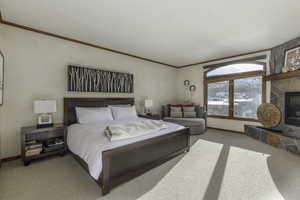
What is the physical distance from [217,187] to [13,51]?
427 centimetres

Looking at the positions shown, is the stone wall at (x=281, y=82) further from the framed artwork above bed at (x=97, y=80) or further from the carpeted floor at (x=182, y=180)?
the framed artwork above bed at (x=97, y=80)

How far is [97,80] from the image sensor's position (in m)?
3.65

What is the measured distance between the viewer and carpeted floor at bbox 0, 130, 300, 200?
1.68 metres

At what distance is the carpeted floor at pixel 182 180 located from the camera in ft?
5.50

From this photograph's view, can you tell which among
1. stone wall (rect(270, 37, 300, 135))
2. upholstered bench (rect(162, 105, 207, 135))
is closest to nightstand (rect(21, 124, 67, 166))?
upholstered bench (rect(162, 105, 207, 135))

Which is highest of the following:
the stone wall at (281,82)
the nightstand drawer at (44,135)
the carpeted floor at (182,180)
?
the stone wall at (281,82)

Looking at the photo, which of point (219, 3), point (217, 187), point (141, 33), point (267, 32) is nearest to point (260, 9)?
point (219, 3)

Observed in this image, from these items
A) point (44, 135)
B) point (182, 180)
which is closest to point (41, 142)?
point (44, 135)

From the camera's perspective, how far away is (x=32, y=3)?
204cm

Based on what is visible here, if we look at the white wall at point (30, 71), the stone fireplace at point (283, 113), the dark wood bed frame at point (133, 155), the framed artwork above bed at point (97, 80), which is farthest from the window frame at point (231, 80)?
the white wall at point (30, 71)

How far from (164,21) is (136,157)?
2.45 meters

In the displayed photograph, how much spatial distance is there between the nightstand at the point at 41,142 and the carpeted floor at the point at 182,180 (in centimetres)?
16

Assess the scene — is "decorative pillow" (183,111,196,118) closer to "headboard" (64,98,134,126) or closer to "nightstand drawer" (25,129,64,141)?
"headboard" (64,98,134,126)

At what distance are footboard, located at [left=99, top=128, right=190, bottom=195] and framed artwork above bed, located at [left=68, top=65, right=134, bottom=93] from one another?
7.49 feet
